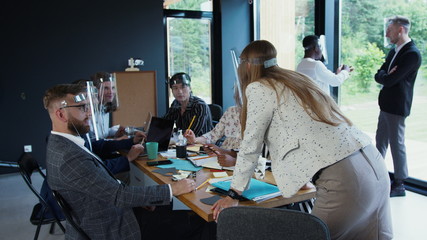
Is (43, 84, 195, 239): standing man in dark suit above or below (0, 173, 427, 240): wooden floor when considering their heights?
above

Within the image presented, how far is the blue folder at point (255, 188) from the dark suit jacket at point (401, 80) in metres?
2.37

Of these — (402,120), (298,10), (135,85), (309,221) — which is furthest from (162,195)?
(298,10)

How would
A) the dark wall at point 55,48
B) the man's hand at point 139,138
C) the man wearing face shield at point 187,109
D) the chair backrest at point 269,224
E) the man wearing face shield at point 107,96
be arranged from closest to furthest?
the chair backrest at point 269,224, the man's hand at point 139,138, the man wearing face shield at point 107,96, the man wearing face shield at point 187,109, the dark wall at point 55,48

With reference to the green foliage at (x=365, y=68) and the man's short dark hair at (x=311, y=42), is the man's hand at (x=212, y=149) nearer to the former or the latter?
the man's short dark hair at (x=311, y=42)

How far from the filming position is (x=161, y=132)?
9.27 feet

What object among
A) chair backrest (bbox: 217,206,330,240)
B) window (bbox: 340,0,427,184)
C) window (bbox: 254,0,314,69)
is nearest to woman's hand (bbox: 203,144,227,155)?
chair backrest (bbox: 217,206,330,240)

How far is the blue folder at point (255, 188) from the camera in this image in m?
1.74

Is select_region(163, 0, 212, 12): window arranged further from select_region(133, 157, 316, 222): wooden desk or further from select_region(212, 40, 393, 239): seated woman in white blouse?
select_region(212, 40, 393, 239): seated woman in white blouse

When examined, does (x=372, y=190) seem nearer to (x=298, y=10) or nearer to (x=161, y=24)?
(x=298, y=10)

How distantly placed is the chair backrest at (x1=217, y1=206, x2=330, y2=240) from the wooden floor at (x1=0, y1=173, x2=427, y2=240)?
2096 mm

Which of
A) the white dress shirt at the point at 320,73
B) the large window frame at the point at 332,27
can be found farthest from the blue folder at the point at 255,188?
the large window frame at the point at 332,27

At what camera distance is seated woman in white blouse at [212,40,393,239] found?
4.91 ft

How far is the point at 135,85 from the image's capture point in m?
5.57

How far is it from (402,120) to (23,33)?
180 inches
